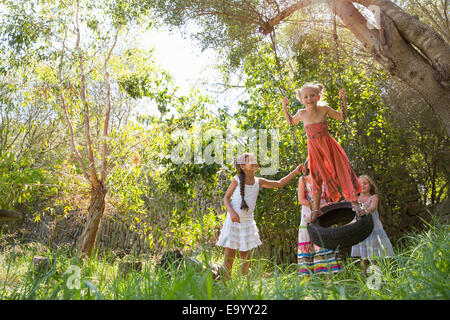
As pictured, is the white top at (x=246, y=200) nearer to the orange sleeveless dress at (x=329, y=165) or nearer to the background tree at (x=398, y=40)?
the orange sleeveless dress at (x=329, y=165)

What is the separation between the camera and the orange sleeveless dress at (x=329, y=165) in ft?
9.27

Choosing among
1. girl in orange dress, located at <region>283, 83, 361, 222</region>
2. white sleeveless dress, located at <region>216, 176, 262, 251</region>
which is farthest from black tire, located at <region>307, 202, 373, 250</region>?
white sleeveless dress, located at <region>216, 176, 262, 251</region>

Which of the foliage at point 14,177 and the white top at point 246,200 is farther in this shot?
the foliage at point 14,177

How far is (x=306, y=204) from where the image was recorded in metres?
3.41

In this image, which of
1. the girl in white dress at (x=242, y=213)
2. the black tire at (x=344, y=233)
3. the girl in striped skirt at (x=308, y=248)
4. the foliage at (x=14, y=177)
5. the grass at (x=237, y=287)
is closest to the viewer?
the grass at (x=237, y=287)

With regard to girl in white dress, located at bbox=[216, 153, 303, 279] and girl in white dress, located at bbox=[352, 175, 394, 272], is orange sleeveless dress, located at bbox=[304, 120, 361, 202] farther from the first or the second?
girl in white dress, located at bbox=[352, 175, 394, 272]

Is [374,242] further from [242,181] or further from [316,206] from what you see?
[242,181]

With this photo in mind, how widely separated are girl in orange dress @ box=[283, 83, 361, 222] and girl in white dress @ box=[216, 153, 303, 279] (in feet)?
1.08

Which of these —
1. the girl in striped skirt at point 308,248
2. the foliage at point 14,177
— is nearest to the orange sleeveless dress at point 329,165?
the girl in striped skirt at point 308,248

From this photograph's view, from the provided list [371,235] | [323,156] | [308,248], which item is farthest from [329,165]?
[371,235]

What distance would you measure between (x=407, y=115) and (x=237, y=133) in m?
3.80

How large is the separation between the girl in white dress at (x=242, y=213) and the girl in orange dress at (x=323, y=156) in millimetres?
330

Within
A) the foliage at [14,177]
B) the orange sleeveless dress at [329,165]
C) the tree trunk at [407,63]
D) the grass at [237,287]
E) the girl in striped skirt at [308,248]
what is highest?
the tree trunk at [407,63]
